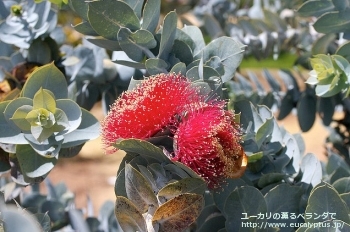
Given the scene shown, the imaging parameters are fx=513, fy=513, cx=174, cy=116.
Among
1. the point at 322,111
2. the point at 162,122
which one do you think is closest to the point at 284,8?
the point at 322,111

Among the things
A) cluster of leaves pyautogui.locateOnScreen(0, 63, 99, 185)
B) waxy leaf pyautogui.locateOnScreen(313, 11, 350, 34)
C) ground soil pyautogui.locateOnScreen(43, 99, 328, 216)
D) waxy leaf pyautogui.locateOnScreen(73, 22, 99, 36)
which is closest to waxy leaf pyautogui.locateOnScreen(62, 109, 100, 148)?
cluster of leaves pyautogui.locateOnScreen(0, 63, 99, 185)

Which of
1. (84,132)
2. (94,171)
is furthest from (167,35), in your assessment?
(94,171)

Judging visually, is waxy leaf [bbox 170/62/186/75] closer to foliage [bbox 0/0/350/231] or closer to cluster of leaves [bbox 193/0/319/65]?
foliage [bbox 0/0/350/231]

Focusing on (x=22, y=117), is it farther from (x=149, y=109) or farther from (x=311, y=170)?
(x=311, y=170)

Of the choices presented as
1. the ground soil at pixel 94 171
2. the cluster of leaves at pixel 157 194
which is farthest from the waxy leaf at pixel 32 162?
the ground soil at pixel 94 171

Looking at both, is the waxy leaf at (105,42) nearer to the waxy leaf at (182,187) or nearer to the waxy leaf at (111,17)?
the waxy leaf at (111,17)

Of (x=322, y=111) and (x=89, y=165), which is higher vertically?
(x=322, y=111)

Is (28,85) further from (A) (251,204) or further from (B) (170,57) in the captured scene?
(A) (251,204)
